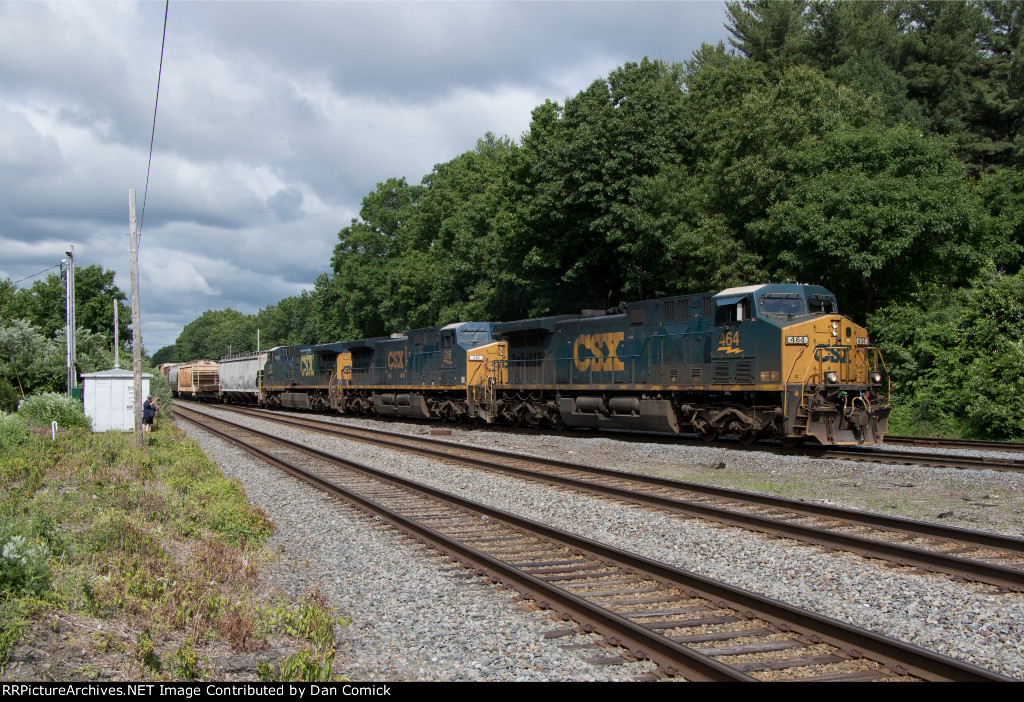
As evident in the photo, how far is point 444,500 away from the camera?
10898mm

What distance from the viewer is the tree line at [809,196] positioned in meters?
21.1

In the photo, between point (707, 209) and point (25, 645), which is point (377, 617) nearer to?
point (25, 645)

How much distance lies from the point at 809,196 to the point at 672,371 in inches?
350

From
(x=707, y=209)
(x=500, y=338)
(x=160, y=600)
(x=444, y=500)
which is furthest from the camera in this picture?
(x=707, y=209)

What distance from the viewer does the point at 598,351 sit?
2014cm

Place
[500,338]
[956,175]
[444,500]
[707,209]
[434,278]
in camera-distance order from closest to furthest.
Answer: [444,500] < [956,175] < [500,338] < [707,209] < [434,278]

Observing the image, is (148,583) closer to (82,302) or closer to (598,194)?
(598,194)

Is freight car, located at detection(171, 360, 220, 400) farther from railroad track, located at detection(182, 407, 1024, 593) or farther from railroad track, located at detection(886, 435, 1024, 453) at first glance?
railroad track, located at detection(886, 435, 1024, 453)

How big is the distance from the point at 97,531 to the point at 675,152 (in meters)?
28.7

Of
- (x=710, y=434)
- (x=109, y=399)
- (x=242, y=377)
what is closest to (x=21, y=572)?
(x=710, y=434)

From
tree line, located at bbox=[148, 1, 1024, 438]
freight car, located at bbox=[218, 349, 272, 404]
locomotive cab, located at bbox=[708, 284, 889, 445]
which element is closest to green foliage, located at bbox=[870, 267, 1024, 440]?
tree line, located at bbox=[148, 1, 1024, 438]

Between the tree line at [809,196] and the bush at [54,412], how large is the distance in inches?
723

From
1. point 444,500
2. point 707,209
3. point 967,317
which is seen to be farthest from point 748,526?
point 707,209

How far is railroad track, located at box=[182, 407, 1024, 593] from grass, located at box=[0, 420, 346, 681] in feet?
16.5
